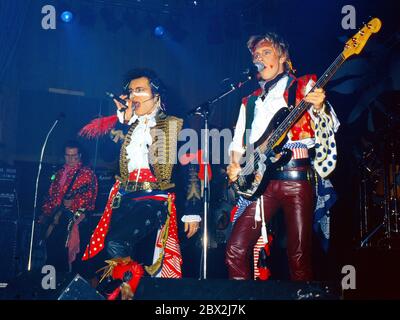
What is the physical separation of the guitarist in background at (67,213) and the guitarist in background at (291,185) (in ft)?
5.90

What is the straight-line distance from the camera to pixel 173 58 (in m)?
7.13

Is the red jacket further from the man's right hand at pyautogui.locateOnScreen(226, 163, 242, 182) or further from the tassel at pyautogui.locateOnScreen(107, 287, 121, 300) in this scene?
the man's right hand at pyautogui.locateOnScreen(226, 163, 242, 182)

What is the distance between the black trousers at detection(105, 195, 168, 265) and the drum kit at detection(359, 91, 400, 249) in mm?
2158

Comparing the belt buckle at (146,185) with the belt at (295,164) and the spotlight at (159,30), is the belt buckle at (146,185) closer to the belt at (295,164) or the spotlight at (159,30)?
the belt at (295,164)

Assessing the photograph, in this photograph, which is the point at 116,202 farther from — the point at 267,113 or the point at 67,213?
the point at 267,113

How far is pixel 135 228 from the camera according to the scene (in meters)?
4.79

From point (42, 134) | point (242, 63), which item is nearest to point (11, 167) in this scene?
point (42, 134)

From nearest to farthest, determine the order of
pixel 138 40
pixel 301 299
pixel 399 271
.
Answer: pixel 301 299
pixel 399 271
pixel 138 40

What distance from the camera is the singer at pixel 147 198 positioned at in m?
4.86

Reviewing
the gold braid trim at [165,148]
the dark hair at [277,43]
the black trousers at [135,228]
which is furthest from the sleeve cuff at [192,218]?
the dark hair at [277,43]

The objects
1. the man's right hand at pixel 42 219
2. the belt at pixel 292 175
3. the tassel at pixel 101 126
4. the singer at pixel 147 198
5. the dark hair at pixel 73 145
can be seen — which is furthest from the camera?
the dark hair at pixel 73 145

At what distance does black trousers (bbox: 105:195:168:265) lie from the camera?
15.4 feet

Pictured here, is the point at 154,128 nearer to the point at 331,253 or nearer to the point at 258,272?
the point at 258,272
